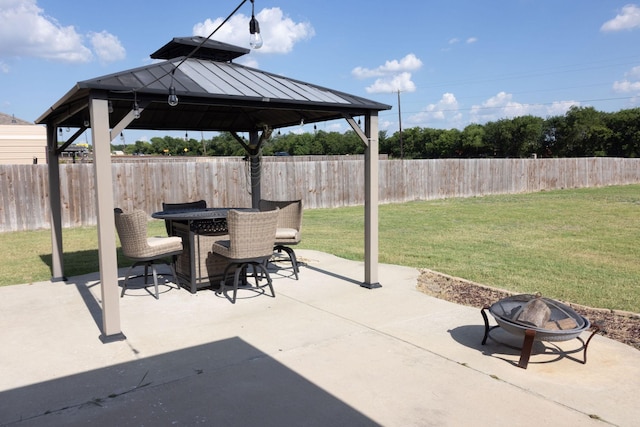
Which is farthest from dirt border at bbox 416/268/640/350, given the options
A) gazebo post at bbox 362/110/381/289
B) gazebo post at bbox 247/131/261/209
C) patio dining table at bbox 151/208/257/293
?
gazebo post at bbox 247/131/261/209

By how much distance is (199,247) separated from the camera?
609cm

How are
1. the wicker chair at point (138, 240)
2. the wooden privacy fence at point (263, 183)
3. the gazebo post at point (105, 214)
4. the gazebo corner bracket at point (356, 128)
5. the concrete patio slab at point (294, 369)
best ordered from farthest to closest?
the wooden privacy fence at point (263, 183)
the gazebo corner bracket at point (356, 128)
the wicker chair at point (138, 240)
the gazebo post at point (105, 214)
the concrete patio slab at point (294, 369)

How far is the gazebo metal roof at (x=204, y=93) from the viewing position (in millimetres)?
4586

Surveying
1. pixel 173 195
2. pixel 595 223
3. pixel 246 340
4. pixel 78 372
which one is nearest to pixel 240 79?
pixel 246 340

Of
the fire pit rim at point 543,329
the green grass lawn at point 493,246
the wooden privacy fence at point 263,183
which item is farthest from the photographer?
the wooden privacy fence at point 263,183

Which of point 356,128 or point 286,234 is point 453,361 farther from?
point 286,234

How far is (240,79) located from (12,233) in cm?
935

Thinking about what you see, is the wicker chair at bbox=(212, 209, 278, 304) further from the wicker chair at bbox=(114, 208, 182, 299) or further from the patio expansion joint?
the patio expansion joint

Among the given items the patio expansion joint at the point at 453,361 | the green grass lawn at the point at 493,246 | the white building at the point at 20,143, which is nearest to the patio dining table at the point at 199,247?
the patio expansion joint at the point at 453,361

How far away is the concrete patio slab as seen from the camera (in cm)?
312

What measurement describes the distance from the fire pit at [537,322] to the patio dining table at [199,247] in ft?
11.1

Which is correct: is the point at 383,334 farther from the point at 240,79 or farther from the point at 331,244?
the point at 331,244

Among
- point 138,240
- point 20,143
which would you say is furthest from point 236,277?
point 20,143

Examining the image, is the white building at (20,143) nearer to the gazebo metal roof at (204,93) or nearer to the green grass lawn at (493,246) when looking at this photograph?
the green grass lawn at (493,246)
